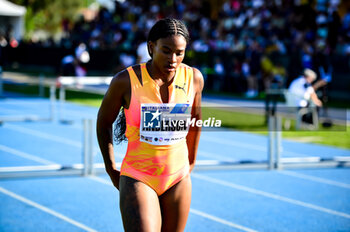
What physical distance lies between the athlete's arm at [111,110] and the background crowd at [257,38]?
13.2m

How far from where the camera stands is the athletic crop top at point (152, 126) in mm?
2975

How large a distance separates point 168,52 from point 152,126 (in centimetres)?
41

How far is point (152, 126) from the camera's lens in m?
2.99

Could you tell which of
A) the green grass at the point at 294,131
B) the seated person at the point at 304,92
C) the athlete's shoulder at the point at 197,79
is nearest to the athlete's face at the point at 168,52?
the athlete's shoulder at the point at 197,79

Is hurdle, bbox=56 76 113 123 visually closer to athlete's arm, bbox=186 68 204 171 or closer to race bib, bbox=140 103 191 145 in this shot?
athlete's arm, bbox=186 68 204 171

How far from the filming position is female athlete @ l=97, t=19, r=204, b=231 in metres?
2.93

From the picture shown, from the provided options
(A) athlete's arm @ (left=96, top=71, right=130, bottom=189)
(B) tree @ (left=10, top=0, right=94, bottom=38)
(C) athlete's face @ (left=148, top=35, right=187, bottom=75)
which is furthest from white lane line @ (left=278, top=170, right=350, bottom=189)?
(B) tree @ (left=10, top=0, right=94, bottom=38)

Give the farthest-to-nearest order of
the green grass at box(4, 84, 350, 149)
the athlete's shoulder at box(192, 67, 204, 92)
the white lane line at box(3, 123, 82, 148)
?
the green grass at box(4, 84, 350, 149)
the white lane line at box(3, 123, 82, 148)
the athlete's shoulder at box(192, 67, 204, 92)

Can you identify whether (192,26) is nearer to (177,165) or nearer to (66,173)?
(66,173)

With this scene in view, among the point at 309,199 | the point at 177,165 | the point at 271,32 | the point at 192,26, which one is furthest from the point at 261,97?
the point at 177,165

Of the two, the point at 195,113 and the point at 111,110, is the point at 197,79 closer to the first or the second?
the point at 195,113

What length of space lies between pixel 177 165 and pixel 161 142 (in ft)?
0.55

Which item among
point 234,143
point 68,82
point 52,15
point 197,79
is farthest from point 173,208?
point 52,15

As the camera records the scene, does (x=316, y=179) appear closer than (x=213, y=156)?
Yes
